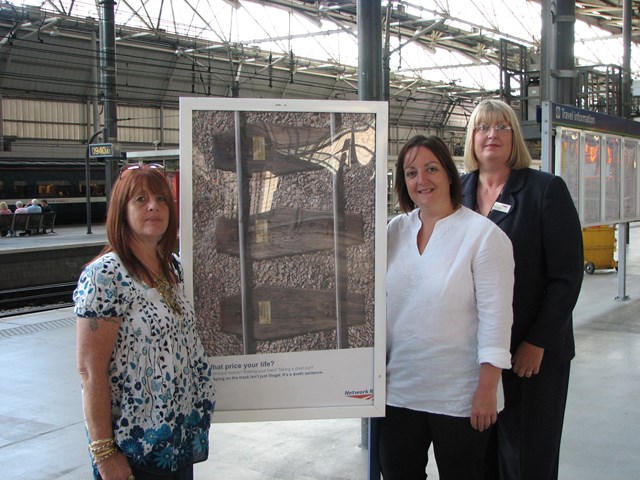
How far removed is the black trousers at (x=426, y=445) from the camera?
2178mm

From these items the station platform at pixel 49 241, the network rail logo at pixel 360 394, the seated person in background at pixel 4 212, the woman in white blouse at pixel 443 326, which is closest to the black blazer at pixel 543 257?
the woman in white blouse at pixel 443 326

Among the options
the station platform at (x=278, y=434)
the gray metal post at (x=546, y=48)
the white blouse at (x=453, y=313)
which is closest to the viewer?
the white blouse at (x=453, y=313)

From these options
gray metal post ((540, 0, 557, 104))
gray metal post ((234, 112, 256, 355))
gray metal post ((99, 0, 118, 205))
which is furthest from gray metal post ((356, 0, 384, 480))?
gray metal post ((99, 0, 118, 205))

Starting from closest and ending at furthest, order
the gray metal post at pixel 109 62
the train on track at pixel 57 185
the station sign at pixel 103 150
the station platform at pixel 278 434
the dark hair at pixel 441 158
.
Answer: the dark hair at pixel 441 158
the station platform at pixel 278 434
the gray metal post at pixel 109 62
the station sign at pixel 103 150
the train on track at pixel 57 185

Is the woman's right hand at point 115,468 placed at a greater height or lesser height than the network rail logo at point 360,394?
lesser

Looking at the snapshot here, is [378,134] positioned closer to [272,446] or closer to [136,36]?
[272,446]

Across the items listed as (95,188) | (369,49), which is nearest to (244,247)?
(369,49)

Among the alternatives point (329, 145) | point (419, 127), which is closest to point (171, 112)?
point (419, 127)

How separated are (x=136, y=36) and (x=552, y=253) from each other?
23902 millimetres

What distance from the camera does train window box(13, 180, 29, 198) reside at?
23.6 meters

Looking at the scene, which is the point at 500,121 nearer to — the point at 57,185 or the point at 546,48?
the point at 546,48

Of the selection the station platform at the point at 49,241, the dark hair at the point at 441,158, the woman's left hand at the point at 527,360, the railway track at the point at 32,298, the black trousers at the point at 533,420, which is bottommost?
the railway track at the point at 32,298

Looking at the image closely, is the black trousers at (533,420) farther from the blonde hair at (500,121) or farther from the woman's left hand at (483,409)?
the blonde hair at (500,121)

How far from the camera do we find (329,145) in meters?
2.28
